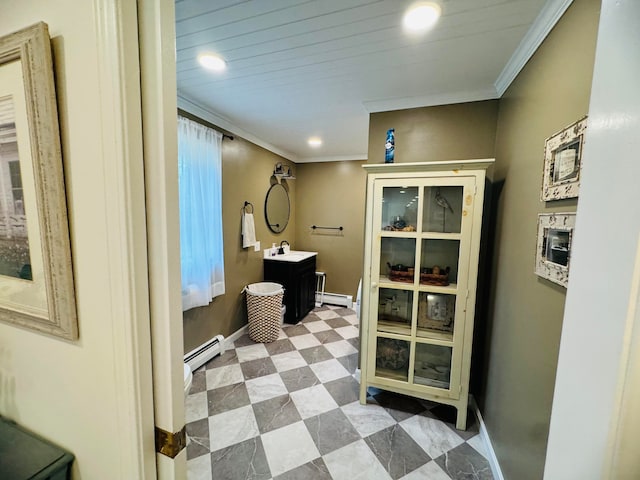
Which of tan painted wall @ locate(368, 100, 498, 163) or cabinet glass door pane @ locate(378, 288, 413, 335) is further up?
tan painted wall @ locate(368, 100, 498, 163)

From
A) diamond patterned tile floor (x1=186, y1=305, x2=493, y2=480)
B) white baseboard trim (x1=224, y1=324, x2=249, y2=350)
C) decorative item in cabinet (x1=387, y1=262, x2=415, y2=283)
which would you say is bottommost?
diamond patterned tile floor (x1=186, y1=305, x2=493, y2=480)

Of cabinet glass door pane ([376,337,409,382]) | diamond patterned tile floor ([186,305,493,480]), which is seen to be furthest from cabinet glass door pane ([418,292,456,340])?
diamond patterned tile floor ([186,305,493,480])

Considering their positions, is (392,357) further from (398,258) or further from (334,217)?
(334,217)

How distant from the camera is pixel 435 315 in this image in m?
1.81

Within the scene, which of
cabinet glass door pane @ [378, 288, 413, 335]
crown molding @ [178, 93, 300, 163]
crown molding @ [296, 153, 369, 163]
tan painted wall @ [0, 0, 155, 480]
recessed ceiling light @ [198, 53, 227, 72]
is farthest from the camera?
crown molding @ [296, 153, 369, 163]

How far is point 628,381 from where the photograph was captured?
0.39 m

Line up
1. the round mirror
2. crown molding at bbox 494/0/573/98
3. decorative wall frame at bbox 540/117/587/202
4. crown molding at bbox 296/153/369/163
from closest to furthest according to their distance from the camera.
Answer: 1. decorative wall frame at bbox 540/117/587/202
2. crown molding at bbox 494/0/573/98
3. the round mirror
4. crown molding at bbox 296/153/369/163

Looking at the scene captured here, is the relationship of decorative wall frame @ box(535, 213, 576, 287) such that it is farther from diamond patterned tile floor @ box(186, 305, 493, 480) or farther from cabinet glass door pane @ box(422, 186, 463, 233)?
diamond patterned tile floor @ box(186, 305, 493, 480)

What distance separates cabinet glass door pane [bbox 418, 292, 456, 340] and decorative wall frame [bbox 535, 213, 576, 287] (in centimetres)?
75

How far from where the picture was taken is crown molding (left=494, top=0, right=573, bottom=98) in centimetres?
101

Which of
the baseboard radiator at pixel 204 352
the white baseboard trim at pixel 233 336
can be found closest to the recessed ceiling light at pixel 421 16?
the baseboard radiator at pixel 204 352

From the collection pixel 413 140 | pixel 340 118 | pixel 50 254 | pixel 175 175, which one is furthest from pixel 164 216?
pixel 340 118

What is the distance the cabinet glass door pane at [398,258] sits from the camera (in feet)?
5.96

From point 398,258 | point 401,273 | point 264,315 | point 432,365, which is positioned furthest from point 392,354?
point 264,315
